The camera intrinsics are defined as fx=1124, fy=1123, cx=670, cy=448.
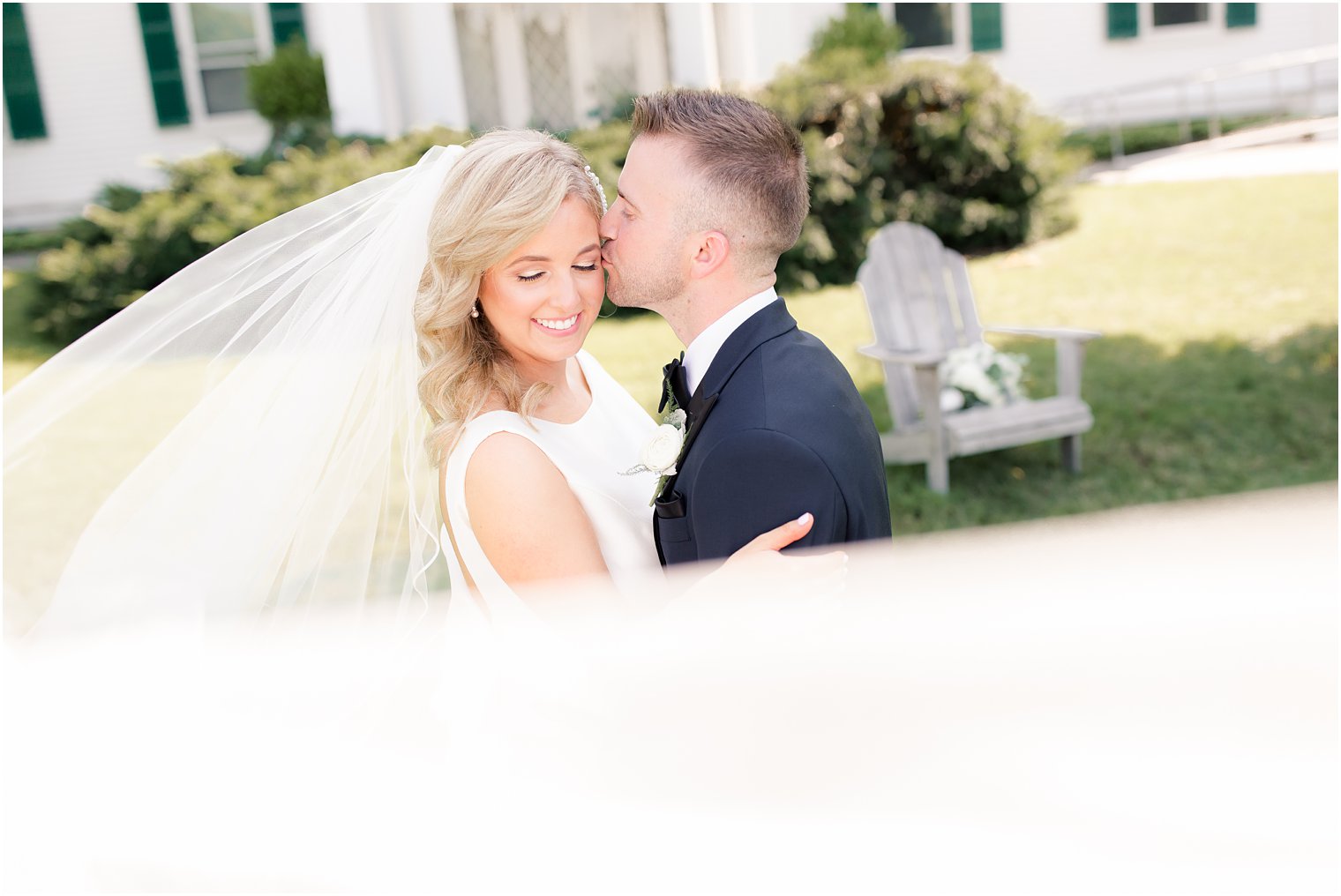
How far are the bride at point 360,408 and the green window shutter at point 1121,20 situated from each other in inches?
739

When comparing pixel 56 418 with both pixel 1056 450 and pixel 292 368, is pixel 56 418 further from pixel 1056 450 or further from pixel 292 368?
pixel 1056 450

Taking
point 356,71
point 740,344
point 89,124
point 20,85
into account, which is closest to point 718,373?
point 740,344

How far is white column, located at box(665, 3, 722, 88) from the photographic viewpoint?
15875 millimetres

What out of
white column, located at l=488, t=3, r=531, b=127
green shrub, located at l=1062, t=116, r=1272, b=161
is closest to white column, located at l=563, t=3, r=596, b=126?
white column, located at l=488, t=3, r=531, b=127

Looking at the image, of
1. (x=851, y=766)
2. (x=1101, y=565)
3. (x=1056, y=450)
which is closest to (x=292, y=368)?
(x=851, y=766)

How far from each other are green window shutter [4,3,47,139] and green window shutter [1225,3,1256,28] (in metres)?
19.1

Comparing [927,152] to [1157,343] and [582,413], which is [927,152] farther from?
[582,413]

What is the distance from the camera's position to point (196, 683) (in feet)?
9.05

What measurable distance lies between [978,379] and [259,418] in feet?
16.2

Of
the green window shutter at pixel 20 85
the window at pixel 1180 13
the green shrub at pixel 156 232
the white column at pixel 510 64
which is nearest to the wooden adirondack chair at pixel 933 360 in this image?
the green shrub at pixel 156 232

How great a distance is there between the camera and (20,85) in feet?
56.0

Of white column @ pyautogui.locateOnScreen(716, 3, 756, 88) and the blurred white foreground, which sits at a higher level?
white column @ pyautogui.locateOnScreen(716, 3, 756, 88)

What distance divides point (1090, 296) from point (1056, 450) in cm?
377

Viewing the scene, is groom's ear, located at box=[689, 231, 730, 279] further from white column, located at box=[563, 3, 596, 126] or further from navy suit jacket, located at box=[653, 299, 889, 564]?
white column, located at box=[563, 3, 596, 126]
